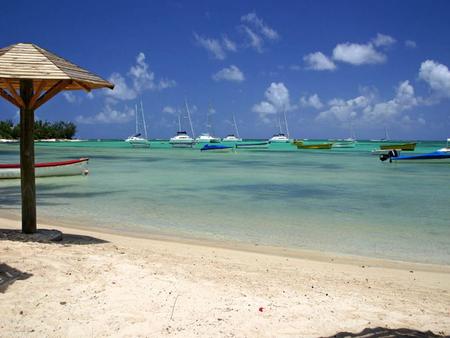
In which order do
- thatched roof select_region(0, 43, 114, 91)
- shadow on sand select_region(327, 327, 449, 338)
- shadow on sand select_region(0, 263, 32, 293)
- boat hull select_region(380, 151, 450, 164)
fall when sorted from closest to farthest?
shadow on sand select_region(327, 327, 449, 338), shadow on sand select_region(0, 263, 32, 293), thatched roof select_region(0, 43, 114, 91), boat hull select_region(380, 151, 450, 164)

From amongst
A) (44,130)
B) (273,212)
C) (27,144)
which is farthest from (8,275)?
(44,130)

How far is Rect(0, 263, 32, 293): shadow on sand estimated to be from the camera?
445 centimetres

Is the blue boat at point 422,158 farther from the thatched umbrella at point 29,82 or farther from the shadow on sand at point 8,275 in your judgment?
the shadow on sand at point 8,275

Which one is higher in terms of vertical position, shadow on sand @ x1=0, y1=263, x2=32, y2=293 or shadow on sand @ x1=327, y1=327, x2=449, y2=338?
shadow on sand @ x1=0, y1=263, x2=32, y2=293

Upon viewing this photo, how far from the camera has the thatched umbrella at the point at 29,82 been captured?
582cm

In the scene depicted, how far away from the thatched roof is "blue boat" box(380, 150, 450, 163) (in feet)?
123

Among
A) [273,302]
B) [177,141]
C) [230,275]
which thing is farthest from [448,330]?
[177,141]

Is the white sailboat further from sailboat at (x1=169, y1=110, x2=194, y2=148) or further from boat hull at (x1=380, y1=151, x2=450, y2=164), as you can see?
boat hull at (x1=380, y1=151, x2=450, y2=164)

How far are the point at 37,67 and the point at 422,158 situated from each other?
3919 centimetres

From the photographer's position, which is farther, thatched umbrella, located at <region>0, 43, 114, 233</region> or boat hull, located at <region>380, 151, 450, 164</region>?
boat hull, located at <region>380, 151, 450, 164</region>

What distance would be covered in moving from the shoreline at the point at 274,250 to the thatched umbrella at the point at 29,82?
7.05ft

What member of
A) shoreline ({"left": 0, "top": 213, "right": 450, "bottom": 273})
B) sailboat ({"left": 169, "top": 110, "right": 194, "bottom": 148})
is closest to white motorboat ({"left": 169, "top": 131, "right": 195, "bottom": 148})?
sailboat ({"left": 169, "top": 110, "right": 194, "bottom": 148})

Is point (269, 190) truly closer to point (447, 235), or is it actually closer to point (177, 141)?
point (447, 235)

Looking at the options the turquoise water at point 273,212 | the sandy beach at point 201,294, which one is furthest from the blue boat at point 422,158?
the sandy beach at point 201,294
